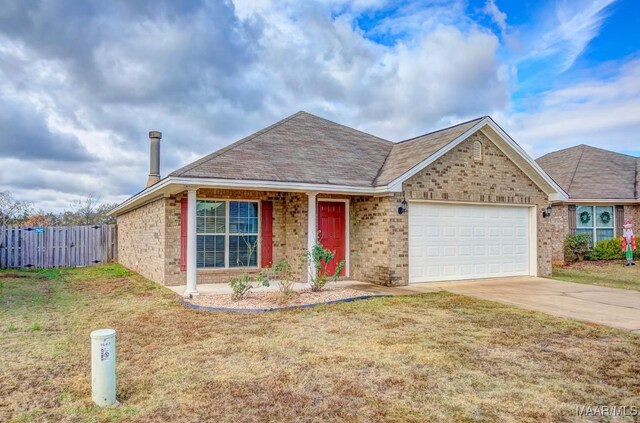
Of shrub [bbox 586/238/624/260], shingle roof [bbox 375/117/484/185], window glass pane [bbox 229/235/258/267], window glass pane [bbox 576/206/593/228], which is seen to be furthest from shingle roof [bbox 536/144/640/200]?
window glass pane [bbox 229/235/258/267]

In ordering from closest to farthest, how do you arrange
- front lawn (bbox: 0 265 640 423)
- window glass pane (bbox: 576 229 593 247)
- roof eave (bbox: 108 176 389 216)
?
front lawn (bbox: 0 265 640 423)
roof eave (bbox: 108 176 389 216)
window glass pane (bbox: 576 229 593 247)

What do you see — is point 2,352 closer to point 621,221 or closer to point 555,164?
point 621,221

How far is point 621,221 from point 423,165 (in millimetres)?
13090

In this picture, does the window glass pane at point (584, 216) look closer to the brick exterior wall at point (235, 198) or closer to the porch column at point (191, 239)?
the brick exterior wall at point (235, 198)

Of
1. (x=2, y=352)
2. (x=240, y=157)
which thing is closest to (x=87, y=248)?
(x=240, y=157)

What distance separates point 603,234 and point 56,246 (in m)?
23.7

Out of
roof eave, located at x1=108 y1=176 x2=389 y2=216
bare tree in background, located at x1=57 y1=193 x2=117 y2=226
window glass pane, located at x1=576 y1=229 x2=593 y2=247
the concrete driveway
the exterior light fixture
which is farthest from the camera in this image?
bare tree in background, located at x1=57 y1=193 x2=117 y2=226

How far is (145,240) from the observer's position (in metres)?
13.5

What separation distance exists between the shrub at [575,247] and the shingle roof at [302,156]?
9.10 m

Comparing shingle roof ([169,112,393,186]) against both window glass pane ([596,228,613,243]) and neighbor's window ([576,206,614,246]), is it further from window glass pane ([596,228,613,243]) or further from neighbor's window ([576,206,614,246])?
window glass pane ([596,228,613,243])

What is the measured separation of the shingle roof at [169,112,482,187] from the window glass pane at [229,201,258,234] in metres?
1.47

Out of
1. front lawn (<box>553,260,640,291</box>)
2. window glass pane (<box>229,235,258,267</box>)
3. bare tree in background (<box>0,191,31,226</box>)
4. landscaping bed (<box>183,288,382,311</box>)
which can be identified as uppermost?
bare tree in background (<box>0,191,31,226</box>)

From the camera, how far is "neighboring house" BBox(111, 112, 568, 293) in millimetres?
10906

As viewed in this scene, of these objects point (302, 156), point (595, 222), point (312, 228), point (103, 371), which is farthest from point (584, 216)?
point (103, 371)
